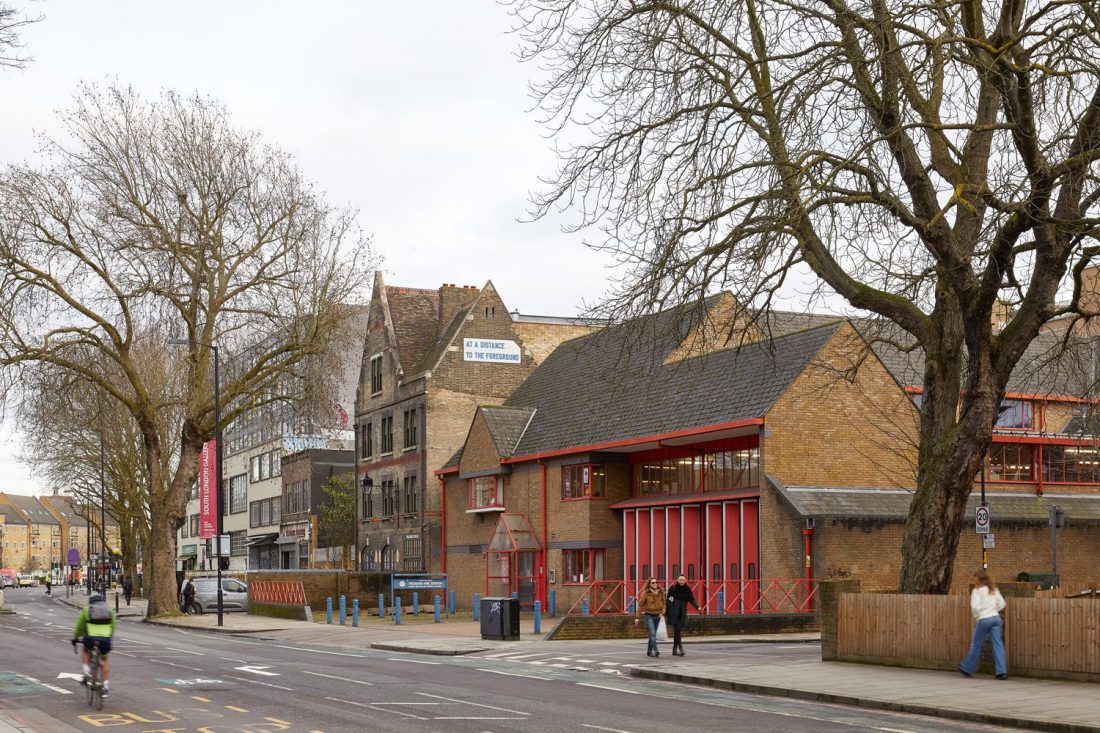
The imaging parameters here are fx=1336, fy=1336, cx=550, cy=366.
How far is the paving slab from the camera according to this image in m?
16.4

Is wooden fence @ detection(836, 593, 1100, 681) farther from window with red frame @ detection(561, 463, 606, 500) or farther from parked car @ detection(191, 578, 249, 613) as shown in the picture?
parked car @ detection(191, 578, 249, 613)

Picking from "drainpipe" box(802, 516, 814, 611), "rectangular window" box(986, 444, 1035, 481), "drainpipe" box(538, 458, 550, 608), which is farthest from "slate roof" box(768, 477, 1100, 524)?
"drainpipe" box(538, 458, 550, 608)

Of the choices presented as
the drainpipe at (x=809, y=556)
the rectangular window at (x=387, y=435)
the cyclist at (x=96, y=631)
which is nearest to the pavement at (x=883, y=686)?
the drainpipe at (x=809, y=556)

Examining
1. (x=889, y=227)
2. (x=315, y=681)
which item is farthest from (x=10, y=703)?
(x=889, y=227)

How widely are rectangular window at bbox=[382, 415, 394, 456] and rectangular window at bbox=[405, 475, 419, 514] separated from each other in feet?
9.99

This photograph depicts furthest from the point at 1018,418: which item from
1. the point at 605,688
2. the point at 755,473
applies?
the point at 605,688

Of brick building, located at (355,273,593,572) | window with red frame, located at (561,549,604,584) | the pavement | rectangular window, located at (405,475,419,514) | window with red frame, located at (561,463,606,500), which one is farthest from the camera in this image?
rectangular window, located at (405,475,419,514)

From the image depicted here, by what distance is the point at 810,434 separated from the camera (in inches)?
1544

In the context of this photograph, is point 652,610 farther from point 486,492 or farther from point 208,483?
point 208,483

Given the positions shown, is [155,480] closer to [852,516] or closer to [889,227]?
[852,516]

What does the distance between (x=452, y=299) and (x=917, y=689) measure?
50146mm

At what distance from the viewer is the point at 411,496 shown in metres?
63.3

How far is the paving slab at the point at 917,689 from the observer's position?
16438 millimetres

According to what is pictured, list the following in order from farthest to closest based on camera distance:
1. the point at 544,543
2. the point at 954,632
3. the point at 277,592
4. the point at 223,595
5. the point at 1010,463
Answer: the point at 223,595 < the point at 277,592 < the point at 544,543 < the point at 1010,463 < the point at 954,632
